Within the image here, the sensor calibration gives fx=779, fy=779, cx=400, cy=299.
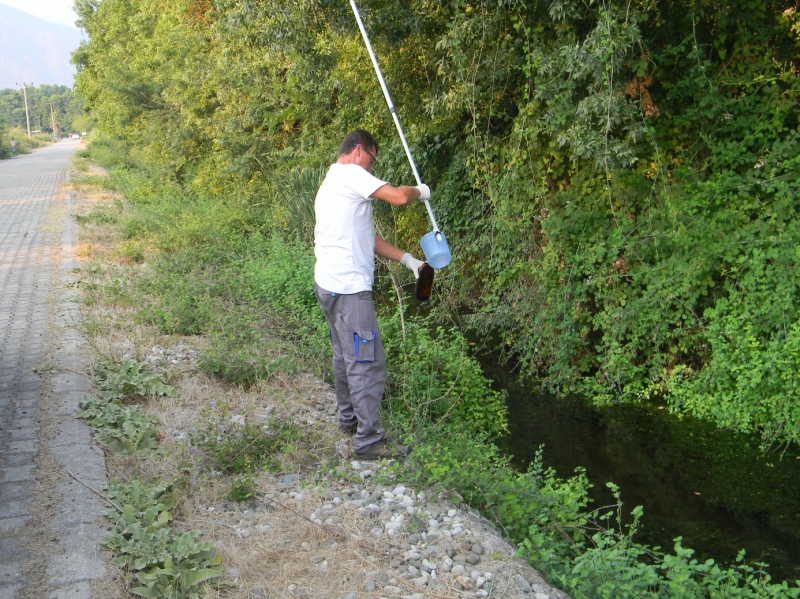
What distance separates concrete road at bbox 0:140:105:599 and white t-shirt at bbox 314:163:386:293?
1.84 meters

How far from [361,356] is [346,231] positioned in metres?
0.81

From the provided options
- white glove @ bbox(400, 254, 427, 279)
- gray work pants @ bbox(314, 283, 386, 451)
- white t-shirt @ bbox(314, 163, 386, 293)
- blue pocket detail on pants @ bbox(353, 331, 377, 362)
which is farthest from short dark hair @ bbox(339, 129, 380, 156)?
blue pocket detail on pants @ bbox(353, 331, 377, 362)

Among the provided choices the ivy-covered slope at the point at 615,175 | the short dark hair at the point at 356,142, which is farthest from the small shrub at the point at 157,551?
the ivy-covered slope at the point at 615,175

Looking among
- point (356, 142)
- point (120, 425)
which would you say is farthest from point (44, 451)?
point (356, 142)

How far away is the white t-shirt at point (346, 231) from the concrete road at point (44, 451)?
72.4 inches

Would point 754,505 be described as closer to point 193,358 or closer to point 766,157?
point 766,157

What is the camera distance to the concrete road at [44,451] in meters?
3.57

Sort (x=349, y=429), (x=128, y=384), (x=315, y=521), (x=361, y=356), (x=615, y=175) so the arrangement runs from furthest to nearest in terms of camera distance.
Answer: (x=615, y=175)
(x=128, y=384)
(x=349, y=429)
(x=361, y=356)
(x=315, y=521)

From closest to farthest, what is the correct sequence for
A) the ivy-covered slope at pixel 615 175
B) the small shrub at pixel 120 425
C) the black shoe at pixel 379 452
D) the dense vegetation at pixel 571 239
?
the small shrub at pixel 120 425
the black shoe at pixel 379 452
the dense vegetation at pixel 571 239
the ivy-covered slope at pixel 615 175

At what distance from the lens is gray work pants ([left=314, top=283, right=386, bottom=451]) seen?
4.99 meters

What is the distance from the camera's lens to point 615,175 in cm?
788

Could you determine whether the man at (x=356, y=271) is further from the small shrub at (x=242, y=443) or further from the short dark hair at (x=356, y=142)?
the small shrub at (x=242, y=443)

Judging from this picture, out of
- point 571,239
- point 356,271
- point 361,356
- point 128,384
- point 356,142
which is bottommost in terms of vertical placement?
point 128,384

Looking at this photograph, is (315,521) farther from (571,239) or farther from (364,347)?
(571,239)
